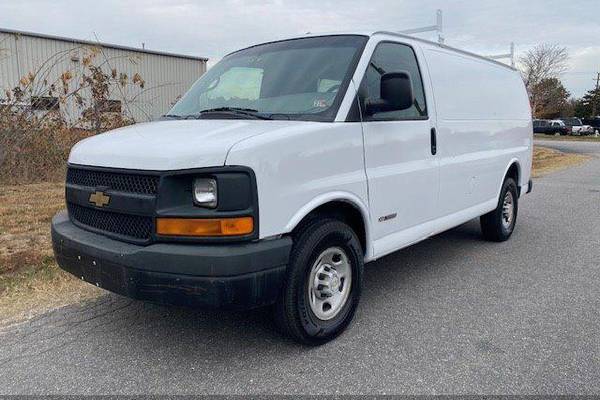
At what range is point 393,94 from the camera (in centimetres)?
362

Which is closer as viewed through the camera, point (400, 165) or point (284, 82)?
point (284, 82)

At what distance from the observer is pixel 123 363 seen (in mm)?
3232

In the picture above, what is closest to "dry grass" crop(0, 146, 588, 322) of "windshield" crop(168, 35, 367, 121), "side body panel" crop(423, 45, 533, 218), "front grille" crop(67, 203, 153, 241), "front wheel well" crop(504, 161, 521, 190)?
"front grille" crop(67, 203, 153, 241)

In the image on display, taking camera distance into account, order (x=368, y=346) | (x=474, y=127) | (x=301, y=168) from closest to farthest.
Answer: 1. (x=301, y=168)
2. (x=368, y=346)
3. (x=474, y=127)

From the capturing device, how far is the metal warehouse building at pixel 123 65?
16.3 meters

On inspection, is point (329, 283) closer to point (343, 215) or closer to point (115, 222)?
point (343, 215)

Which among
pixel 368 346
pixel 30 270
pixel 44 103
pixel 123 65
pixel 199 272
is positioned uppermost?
pixel 123 65

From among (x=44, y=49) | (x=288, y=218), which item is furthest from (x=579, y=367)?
(x=44, y=49)

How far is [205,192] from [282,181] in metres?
0.46

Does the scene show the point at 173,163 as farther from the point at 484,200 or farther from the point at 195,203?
the point at 484,200

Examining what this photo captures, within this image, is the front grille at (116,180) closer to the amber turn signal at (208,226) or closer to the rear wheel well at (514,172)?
the amber turn signal at (208,226)

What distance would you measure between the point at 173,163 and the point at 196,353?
1317mm

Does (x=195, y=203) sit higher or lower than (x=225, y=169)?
lower

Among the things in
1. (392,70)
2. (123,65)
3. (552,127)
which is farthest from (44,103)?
(552,127)
